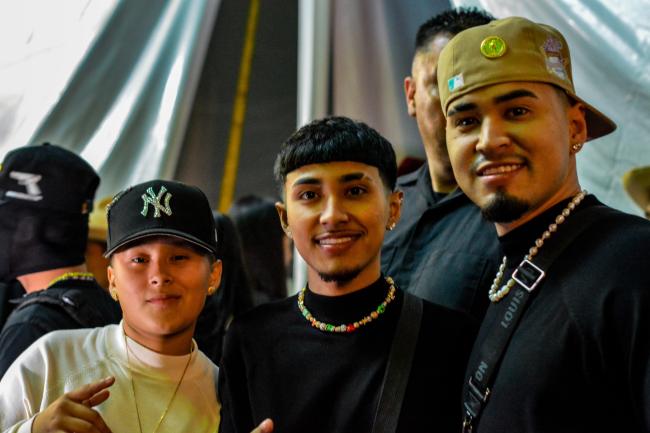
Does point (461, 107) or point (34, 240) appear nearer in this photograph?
point (461, 107)

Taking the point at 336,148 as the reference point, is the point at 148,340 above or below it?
below

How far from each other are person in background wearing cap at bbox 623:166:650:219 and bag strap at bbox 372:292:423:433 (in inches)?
34.3

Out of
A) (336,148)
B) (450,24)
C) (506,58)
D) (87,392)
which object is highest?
(450,24)

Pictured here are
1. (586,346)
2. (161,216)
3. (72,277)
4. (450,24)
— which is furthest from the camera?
(450,24)

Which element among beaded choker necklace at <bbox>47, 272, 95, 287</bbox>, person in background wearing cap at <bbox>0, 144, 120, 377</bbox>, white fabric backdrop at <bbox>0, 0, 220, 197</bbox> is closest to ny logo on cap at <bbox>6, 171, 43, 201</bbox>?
person in background wearing cap at <bbox>0, 144, 120, 377</bbox>

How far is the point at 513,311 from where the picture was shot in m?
1.08

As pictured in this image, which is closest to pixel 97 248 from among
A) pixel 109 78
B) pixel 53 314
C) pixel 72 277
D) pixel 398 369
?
pixel 109 78

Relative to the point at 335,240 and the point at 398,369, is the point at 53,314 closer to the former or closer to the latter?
the point at 335,240

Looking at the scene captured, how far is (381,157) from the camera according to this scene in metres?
1.40

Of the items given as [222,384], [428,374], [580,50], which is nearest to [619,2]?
[580,50]

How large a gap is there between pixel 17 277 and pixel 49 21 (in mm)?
1300

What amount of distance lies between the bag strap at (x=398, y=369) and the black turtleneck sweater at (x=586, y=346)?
0.17 m

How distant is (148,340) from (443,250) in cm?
68

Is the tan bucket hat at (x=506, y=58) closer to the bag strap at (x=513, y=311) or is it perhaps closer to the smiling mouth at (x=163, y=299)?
the bag strap at (x=513, y=311)
